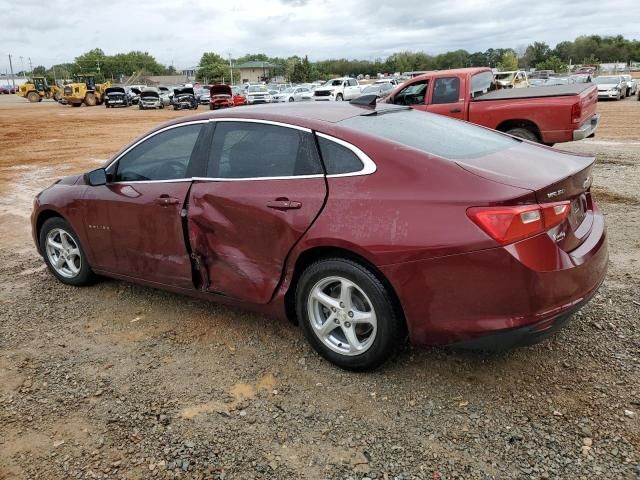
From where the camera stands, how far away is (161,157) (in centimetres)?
412

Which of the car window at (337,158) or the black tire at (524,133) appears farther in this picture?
the black tire at (524,133)

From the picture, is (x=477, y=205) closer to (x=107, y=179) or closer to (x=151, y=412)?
(x=151, y=412)

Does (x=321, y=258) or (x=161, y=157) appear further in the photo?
(x=161, y=157)

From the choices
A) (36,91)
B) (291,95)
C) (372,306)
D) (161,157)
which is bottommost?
(372,306)

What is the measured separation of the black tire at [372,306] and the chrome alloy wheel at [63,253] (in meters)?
2.52

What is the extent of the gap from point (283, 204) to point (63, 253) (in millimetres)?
2672

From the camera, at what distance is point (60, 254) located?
16.2 ft

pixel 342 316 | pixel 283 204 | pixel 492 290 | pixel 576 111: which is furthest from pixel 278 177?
pixel 576 111

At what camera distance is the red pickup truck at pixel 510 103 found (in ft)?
29.9

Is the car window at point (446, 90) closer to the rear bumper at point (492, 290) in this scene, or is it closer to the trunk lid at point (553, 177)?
the trunk lid at point (553, 177)

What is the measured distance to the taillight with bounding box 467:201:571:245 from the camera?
8.66 ft

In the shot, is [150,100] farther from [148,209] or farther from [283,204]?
[283,204]

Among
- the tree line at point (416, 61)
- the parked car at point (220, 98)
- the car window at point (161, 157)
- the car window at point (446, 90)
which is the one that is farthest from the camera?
the tree line at point (416, 61)

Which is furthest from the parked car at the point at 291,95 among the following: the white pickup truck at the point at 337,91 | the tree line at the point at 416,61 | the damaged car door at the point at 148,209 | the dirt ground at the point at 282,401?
the tree line at the point at 416,61
